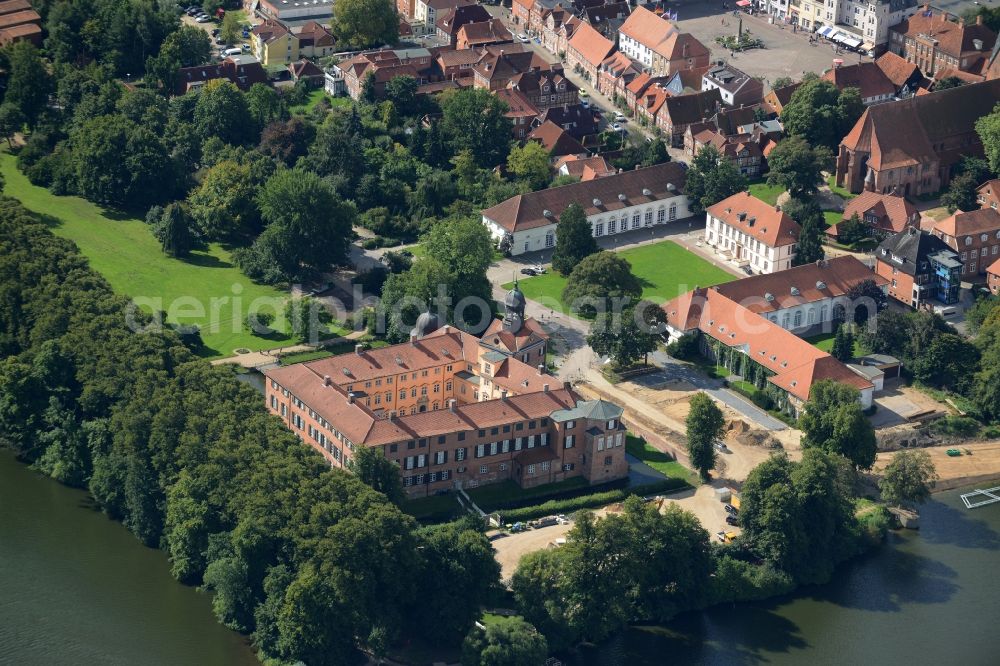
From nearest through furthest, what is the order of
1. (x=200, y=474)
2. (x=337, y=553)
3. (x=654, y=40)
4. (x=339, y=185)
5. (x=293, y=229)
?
(x=337, y=553), (x=200, y=474), (x=293, y=229), (x=339, y=185), (x=654, y=40)

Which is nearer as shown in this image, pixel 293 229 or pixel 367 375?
pixel 367 375

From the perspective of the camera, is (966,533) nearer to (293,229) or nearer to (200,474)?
(200,474)

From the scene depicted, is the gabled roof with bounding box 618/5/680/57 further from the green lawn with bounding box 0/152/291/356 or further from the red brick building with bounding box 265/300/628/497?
the red brick building with bounding box 265/300/628/497

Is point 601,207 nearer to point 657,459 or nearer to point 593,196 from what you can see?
point 593,196

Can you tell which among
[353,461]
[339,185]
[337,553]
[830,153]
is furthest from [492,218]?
[337,553]

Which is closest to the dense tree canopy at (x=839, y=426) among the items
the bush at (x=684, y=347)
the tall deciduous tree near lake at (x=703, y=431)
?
the tall deciduous tree near lake at (x=703, y=431)

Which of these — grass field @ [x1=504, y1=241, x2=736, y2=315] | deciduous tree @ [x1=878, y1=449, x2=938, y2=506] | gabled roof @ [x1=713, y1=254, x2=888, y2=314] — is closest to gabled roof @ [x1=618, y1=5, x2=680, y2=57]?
grass field @ [x1=504, y1=241, x2=736, y2=315]
